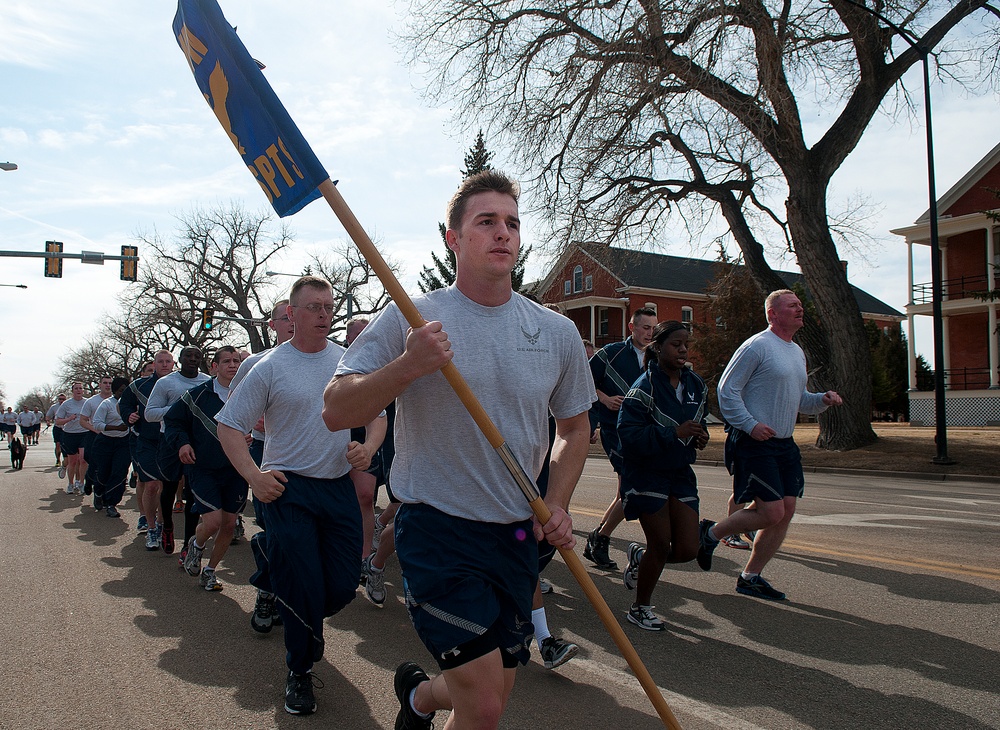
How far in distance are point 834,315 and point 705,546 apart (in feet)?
54.9

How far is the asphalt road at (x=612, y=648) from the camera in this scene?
4016mm

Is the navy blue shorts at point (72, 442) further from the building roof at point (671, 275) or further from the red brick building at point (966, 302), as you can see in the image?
the building roof at point (671, 275)

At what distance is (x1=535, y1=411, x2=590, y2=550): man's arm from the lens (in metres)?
2.80

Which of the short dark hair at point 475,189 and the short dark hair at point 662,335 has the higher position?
the short dark hair at point 475,189

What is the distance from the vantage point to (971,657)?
4652mm

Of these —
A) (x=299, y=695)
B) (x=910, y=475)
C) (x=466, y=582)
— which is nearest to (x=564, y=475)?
(x=466, y=582)

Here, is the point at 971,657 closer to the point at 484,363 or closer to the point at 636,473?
the point at 636,473

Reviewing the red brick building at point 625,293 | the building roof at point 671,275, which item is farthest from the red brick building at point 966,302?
the red brick building at point 625,293

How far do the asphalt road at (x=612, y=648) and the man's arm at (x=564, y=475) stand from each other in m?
1.44

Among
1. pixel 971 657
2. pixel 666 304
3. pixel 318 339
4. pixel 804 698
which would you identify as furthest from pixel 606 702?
pixel 666 304

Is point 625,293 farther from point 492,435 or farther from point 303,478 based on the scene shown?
point 492,435

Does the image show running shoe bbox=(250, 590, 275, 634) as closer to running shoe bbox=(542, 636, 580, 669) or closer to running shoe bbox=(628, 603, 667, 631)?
running shoe bbox=(542, 636, 580, 669)

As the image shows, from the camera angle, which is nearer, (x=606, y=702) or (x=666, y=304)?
(x=606, y=702)

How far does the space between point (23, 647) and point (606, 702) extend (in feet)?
12.2
